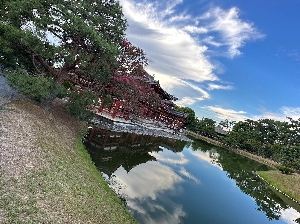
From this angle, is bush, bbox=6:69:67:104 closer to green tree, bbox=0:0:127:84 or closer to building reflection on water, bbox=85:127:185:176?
green tree, bbox=0:0:127:84

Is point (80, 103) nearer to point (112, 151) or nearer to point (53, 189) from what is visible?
point (112, 151)

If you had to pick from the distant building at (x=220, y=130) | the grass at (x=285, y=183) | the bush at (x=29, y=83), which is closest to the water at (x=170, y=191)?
the grass at (x=285, y=183)

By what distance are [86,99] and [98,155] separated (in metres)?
4.04

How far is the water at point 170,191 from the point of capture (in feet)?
39.7

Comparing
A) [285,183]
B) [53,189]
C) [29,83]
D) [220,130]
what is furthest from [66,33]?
[220,130]

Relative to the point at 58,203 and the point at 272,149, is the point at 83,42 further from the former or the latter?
the point at 272,149

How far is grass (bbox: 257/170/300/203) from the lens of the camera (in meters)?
24.3

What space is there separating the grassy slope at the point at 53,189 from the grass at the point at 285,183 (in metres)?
21.8

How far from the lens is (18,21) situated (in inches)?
579

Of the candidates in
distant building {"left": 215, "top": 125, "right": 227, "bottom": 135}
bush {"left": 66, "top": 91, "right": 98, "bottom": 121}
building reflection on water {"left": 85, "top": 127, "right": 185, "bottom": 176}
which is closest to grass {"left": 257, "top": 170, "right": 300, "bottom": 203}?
building reflection on water {"left": 85, "top": 127, "right": 185, "bottom": 176}

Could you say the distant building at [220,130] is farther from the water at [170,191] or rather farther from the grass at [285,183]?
the water at [170,191]

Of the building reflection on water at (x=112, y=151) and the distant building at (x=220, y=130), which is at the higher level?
the distant building at (x=220, y=130)

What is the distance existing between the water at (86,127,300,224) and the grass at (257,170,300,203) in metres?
1.54

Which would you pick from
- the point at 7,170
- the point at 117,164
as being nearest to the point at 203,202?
the point at 117,164
